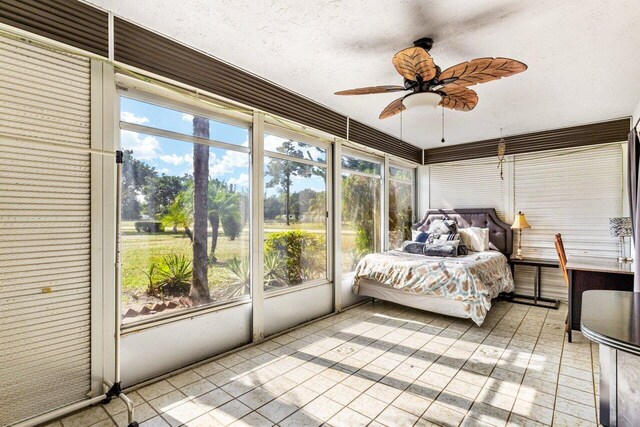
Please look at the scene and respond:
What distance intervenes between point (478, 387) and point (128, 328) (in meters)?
2.74

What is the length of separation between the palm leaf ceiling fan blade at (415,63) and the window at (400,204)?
3.42 meters

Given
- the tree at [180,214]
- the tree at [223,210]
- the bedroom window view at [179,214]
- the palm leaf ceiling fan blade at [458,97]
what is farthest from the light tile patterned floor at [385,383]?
the palm leaf ceiling fan blade at [458,97]

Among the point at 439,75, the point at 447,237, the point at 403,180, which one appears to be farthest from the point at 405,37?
the point at 403,180

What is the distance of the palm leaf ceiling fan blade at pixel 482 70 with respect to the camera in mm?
1927

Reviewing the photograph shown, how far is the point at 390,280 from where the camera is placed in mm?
4094

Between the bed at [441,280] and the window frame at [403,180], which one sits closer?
the bed at [441,280]

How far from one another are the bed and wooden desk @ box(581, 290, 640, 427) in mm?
1667

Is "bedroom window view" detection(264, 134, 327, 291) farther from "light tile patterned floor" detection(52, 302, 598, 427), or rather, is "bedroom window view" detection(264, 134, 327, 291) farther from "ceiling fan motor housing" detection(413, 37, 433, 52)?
"ceiling fan motor housing" detection(413, 37, 433, 52)

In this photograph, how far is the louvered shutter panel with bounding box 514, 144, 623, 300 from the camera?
4445 mm

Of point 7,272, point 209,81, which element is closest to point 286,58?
point 209,81

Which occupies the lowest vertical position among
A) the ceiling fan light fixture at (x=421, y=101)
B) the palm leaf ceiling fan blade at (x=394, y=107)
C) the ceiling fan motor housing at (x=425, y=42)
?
the ceiling fan light fixture at (x=421, y=101)

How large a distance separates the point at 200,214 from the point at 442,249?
11.1 feet

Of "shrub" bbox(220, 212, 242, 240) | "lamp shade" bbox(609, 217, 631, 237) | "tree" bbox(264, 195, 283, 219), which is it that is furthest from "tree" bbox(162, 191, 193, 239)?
"lamp shade" bbox(609, 217, 631, 237)

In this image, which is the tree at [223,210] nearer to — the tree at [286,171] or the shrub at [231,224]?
the shrub at [231,224]
